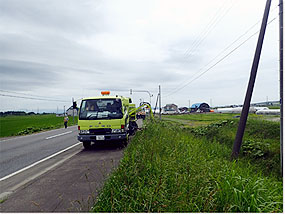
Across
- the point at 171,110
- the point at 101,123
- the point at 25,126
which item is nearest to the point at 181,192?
the point at 101,123

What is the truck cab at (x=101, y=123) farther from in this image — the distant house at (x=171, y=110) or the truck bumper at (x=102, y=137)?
the distant house at (x=171, y=110)

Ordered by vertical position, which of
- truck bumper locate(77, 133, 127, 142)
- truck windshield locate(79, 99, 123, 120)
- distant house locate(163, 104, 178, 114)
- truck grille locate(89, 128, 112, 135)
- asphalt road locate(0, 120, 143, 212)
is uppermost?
distant house locate(163, 104, 178, 114)

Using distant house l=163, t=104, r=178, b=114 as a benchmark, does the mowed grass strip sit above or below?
Result: below

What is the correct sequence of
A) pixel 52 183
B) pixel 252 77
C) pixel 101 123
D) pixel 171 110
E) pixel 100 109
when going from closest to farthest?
pixel 52 183
pixel 252 77
pixel 101 123
pixel 100 109
pixel 171 110

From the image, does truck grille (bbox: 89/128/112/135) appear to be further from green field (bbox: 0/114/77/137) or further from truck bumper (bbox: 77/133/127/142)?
green field (bbox: 0/114/77/137)

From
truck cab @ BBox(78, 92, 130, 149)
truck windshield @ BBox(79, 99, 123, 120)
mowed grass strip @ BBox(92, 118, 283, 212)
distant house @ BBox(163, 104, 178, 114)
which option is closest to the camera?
mowed grass strip @ BBox(92, 118, 283, 212)

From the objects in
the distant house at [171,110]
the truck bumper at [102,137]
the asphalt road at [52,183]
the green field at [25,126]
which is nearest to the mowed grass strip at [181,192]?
the asphalt road at [52,183]

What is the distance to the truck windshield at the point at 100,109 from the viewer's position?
29.9ft

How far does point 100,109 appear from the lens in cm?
934

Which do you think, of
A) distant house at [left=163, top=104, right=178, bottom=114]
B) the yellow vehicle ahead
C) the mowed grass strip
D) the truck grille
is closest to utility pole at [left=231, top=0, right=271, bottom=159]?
the mowed grass strip

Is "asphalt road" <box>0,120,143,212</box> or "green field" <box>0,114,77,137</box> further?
"green field" <box>0,114,77,137</box>

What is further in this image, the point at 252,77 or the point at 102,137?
the point at 102,137

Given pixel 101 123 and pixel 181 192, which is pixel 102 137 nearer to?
pixel 101 123

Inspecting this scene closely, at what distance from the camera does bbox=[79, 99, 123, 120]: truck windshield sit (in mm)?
9102
